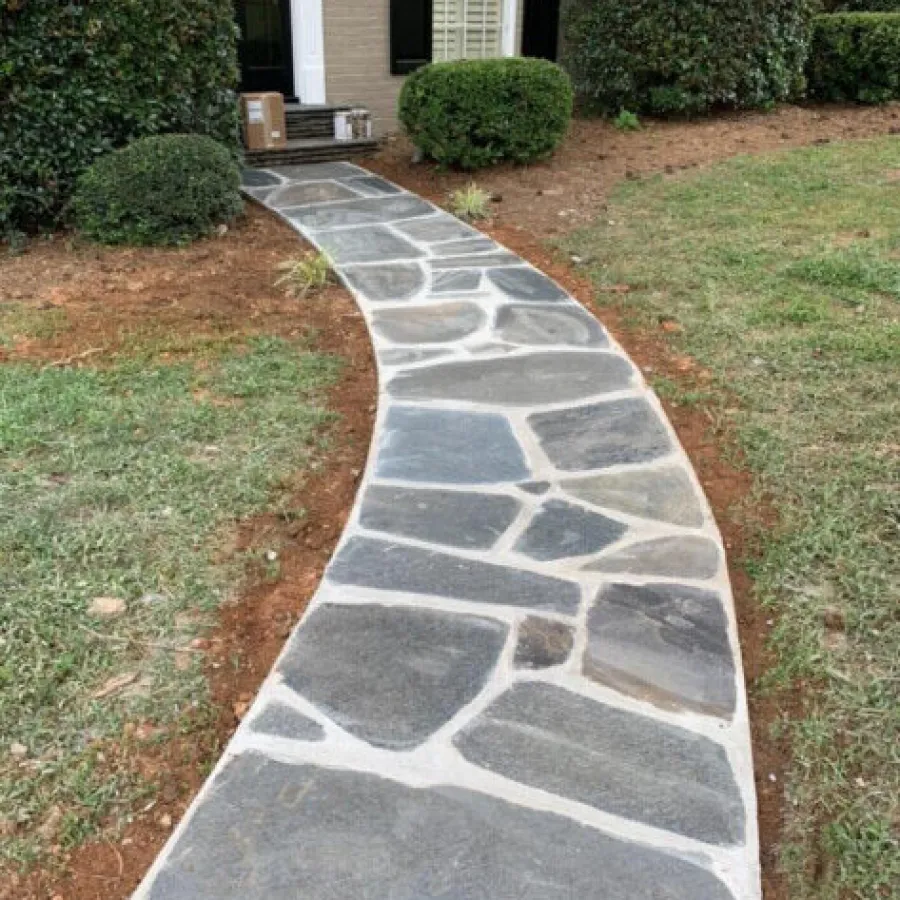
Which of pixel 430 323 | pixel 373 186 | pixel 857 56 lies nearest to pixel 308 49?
pixel 373 186

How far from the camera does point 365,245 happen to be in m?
5.76

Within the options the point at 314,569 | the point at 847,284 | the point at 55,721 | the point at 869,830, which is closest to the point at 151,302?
the point at 314,569

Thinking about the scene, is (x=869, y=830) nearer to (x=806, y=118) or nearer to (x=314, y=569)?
(x=314, y=569)

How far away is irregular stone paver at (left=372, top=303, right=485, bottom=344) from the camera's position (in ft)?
14.2

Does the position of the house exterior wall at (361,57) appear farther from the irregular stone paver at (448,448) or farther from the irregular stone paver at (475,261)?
the irregular stone paver at (448,448)

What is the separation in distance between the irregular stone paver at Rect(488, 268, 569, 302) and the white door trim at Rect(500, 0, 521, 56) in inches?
213

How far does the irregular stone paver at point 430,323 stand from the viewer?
14.2 feet

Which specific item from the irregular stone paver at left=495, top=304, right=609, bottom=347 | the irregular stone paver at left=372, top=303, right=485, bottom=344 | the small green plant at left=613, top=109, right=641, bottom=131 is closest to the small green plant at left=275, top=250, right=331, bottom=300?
the irregular stone paver at left=372, top=303, right=485, bottom=344

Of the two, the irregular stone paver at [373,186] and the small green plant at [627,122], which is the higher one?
the small green plant at [627,122]

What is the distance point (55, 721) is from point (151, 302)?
315 cm

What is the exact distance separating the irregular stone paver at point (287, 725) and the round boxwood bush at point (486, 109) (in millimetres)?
6117

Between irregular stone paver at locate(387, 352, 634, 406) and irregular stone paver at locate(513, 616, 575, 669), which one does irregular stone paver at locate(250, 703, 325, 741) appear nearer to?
irregular stone paver at locate(513, 616, 575, 669)

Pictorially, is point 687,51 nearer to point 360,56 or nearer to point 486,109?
point 486,109

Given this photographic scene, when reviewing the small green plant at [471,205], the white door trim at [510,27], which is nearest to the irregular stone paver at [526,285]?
the small green plant at [471,205]
